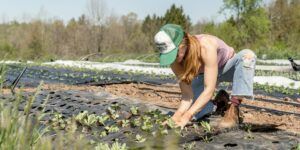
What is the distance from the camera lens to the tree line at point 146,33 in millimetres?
32281

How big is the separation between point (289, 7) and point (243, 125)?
3169 cm

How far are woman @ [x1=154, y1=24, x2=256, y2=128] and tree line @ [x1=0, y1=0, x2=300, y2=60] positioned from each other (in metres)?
26.4

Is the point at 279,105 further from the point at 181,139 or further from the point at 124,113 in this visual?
the point at 181,139

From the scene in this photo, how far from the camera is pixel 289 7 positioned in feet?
114

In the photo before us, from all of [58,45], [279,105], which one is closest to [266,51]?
[58,45]

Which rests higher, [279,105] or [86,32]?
[86,32]

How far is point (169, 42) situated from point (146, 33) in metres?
33.7

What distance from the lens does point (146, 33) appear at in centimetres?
3744

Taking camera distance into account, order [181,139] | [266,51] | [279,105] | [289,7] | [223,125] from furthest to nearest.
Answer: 1. [289,7]
2. [266,51]
3. [279,105]
4. [223,125]
5. [181,139]

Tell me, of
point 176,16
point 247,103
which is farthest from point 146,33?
point 247,103

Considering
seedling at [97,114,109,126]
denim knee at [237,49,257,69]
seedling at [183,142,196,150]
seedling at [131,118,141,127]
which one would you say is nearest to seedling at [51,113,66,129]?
seedling at [97,114,109,126]

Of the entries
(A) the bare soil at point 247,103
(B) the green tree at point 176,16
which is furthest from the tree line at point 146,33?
A: (A) the bare soil at point 247,103

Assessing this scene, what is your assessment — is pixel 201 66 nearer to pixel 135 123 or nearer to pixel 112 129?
pixel 135 123

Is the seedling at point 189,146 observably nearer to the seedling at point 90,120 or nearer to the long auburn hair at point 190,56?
the long auburn hair at point 190,56
